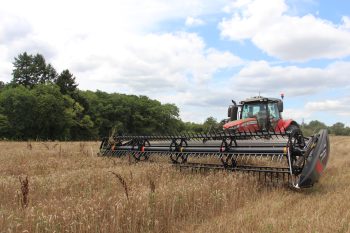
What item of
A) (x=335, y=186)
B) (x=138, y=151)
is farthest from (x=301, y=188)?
(x=138, y=151)

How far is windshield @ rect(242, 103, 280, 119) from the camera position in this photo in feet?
42.3

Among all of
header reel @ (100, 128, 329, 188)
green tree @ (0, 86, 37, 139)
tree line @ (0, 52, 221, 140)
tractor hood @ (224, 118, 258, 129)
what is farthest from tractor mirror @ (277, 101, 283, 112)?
green tree @ (0, 86, 37, 139)

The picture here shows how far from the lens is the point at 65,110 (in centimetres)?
5378

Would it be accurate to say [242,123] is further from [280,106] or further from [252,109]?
[280,106]

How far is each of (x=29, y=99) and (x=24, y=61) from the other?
53.7 ft

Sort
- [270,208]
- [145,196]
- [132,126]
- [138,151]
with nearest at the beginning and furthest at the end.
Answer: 1. [145,196]
2. [270,208]
3. [138,151]
4. [132,126]

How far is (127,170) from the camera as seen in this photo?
7891 mm

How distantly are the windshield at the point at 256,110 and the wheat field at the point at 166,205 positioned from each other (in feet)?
17.8

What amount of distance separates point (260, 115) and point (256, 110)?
0.41 metres

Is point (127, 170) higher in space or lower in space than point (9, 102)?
lower

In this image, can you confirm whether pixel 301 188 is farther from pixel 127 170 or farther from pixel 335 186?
pixel 127 170

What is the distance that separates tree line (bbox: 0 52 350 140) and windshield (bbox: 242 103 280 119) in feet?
80.8

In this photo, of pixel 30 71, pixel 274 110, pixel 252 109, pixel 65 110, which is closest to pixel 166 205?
pixel 252 109

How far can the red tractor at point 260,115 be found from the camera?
1232 centimetres
